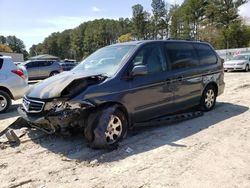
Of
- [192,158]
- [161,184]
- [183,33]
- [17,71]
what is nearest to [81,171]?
[161,184]

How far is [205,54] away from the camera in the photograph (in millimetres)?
8125

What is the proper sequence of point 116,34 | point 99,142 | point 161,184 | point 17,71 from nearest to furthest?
point 161,184 < point 99,142 < point 17,71 < point 116,34

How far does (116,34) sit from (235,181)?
365 ft

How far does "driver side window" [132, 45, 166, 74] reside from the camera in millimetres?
6120

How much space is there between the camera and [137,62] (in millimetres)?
6027

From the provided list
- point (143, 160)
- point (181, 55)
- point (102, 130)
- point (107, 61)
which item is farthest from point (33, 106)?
point (181, 55)

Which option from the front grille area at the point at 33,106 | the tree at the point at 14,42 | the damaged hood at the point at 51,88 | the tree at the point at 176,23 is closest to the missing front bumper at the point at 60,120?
the front grille area at the point at 33,106

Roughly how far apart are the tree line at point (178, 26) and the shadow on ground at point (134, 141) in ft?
76.8

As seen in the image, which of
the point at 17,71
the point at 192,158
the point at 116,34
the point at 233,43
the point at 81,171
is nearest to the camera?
the point at 81,171

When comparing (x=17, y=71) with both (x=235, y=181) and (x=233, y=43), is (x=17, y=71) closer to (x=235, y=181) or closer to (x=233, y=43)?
(x=235, y=181)

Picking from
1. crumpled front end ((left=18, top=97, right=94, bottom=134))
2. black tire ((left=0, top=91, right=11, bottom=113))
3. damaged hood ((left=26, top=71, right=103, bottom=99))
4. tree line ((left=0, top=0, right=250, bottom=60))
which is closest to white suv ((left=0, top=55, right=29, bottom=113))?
black tire ((left=0, top=91, right=11, bottom=113))

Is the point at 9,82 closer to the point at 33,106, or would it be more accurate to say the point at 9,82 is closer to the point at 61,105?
the point at 33,106

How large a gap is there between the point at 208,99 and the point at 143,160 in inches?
151

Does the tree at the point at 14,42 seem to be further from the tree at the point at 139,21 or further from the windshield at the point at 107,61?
the windshield at the point at 107,61
